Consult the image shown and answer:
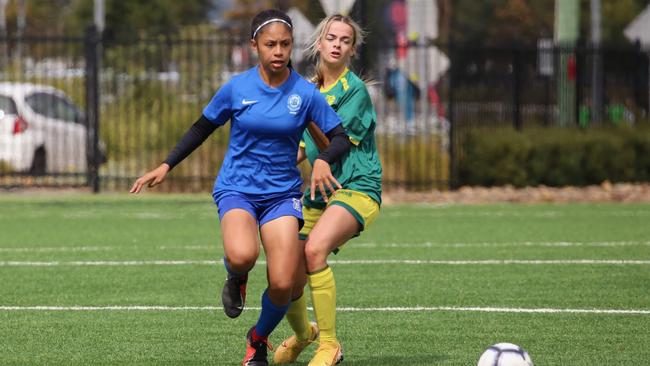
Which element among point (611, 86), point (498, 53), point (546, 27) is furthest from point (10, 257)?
point (546, 27)

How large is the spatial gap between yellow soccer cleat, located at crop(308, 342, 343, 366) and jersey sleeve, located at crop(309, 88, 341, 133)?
1146mm

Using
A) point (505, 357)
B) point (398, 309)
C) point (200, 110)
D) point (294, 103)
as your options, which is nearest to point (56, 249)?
point (398, 309)

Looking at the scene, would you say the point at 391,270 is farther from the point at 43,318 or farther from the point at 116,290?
the point at 43,318

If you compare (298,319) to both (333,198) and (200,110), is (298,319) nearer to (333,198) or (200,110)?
(333,198)

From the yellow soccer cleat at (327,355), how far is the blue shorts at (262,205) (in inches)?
25.3

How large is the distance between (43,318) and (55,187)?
14087mm

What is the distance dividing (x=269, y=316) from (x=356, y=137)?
121 centimetres

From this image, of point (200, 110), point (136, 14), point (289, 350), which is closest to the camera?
Result: point (289, 350)

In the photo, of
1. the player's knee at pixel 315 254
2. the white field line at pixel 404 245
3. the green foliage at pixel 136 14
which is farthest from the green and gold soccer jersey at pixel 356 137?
the green foliage at pixel 136 14

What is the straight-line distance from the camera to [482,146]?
2228 centimetres

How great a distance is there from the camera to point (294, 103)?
7609 millimetres

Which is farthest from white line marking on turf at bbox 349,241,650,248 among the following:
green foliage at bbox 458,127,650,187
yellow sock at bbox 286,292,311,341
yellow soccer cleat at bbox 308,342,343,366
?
green foliage at bbox 458,127,650,187

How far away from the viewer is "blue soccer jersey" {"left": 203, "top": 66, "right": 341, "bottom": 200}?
7578 mm

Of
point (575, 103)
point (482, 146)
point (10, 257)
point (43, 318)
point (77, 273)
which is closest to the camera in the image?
point (43, 318)
